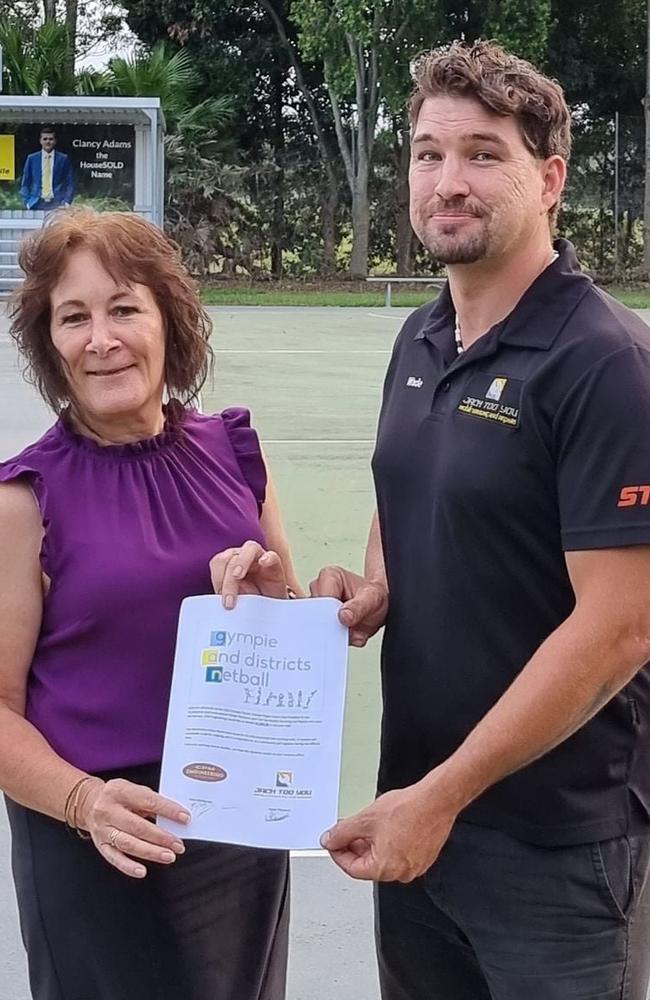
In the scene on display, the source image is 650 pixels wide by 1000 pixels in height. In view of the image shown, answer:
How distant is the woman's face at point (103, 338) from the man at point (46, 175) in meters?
22.1

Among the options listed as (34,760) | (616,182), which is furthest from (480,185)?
(616,182)

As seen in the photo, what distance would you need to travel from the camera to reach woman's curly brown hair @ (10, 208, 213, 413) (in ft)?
6.44

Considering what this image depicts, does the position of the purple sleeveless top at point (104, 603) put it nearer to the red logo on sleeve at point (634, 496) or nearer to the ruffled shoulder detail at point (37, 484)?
the ruffled shoulder detail at point (37, 484)

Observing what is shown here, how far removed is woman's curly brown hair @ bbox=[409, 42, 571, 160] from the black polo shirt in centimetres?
18

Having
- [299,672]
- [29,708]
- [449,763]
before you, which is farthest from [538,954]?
[29,708]

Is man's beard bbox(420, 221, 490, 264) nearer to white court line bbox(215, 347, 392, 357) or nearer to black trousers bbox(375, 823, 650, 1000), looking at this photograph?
black trousers bbox(375, 823, 650, 1000)

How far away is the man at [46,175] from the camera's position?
23.2 m

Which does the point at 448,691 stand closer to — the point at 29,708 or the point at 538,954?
the point at 538,954

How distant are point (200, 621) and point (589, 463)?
583 mm

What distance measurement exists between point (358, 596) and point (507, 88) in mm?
780

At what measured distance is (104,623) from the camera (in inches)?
74.4

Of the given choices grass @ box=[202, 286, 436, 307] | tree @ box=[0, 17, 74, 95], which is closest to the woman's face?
grass @ box=[202, 286, 436, 307]

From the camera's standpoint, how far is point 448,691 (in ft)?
6.45

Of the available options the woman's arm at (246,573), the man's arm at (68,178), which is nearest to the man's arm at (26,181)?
the man's arm at (68,178)
